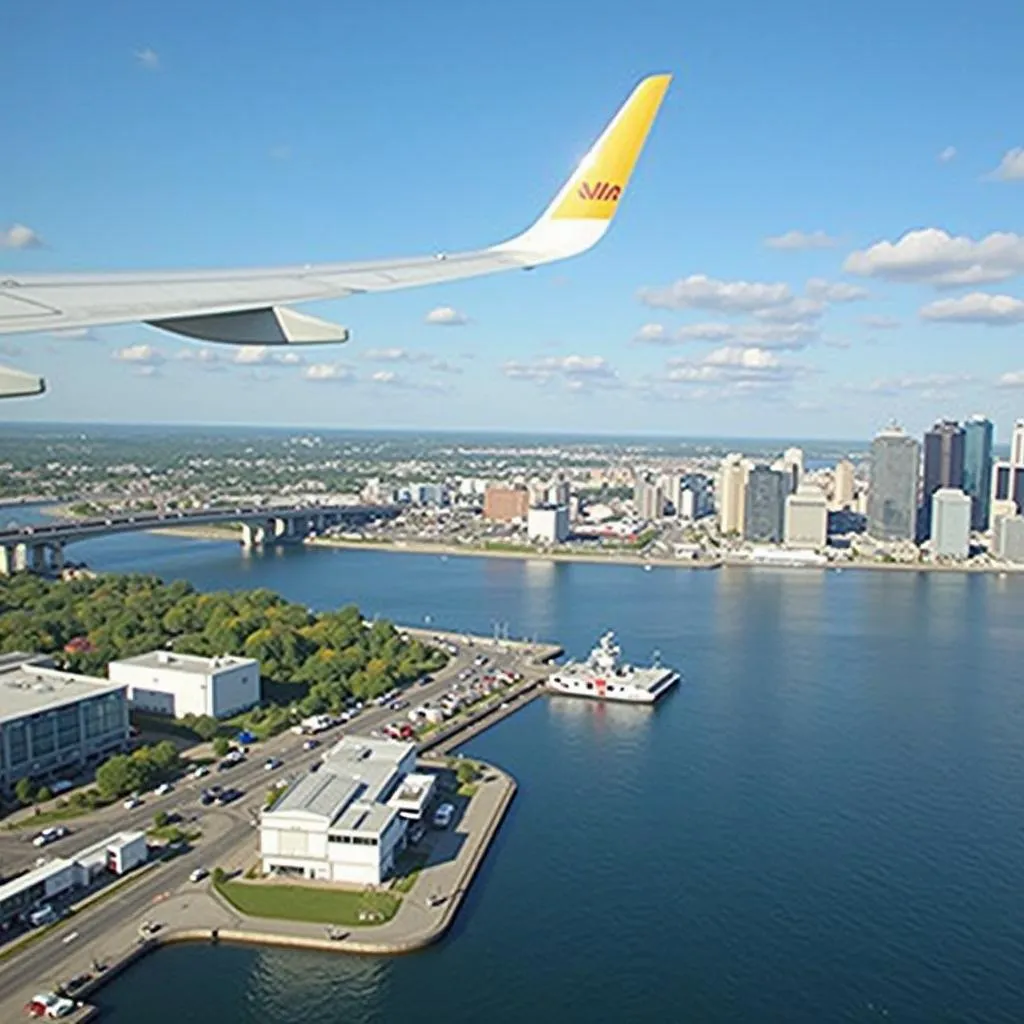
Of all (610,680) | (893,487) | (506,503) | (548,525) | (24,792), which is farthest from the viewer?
(506,503)

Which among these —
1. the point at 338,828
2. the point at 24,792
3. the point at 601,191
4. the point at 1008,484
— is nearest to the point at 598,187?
the point at 601,191

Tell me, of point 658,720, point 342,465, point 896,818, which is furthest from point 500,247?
point 342,465

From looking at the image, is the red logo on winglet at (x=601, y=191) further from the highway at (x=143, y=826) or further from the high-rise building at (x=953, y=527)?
the high-rise building at (x=953, y=527)

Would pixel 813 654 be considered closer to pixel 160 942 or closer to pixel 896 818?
pixel 896 818

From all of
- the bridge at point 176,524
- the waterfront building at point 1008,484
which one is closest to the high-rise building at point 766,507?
the waterfront building at point 1008,484

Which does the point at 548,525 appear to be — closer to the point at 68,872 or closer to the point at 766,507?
the point at 766,507

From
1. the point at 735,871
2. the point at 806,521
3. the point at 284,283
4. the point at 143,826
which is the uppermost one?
the point at 284,283

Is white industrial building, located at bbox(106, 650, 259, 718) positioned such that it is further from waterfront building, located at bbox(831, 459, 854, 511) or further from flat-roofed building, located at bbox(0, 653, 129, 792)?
waterfront building, located at bbox(831, 459, 854, 511)
